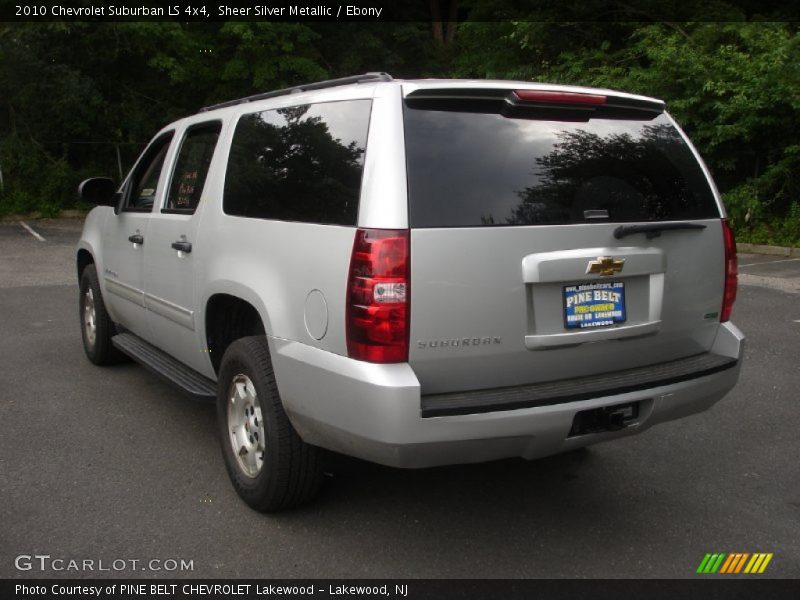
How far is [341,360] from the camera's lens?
10.0 feet

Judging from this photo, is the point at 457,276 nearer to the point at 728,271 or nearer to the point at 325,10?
the point at 728,271

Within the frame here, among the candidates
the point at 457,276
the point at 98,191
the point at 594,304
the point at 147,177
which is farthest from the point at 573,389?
the point at 98,191

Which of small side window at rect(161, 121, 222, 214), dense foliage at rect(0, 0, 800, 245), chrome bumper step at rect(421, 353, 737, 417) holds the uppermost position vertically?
dense foliage at rect(0, 0, 800, 245)

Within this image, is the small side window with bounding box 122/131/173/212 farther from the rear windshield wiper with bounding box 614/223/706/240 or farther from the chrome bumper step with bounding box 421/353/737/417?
the rear windshield wiper with bounding box 614/223/706/240

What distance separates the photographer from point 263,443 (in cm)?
365

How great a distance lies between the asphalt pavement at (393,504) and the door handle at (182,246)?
3.74 ft

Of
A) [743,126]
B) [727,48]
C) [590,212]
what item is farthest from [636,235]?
[727,48]

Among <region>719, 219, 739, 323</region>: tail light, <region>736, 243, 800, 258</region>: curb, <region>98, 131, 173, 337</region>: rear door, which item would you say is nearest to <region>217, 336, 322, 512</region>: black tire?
<region>98, 131, 173, 337</region>: rear door

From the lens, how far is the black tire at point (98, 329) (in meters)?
6.02

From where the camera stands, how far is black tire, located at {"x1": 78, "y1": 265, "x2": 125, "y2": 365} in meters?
6.02

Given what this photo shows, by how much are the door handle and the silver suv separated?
9.8 inches

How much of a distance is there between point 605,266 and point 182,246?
2264 millimetres
